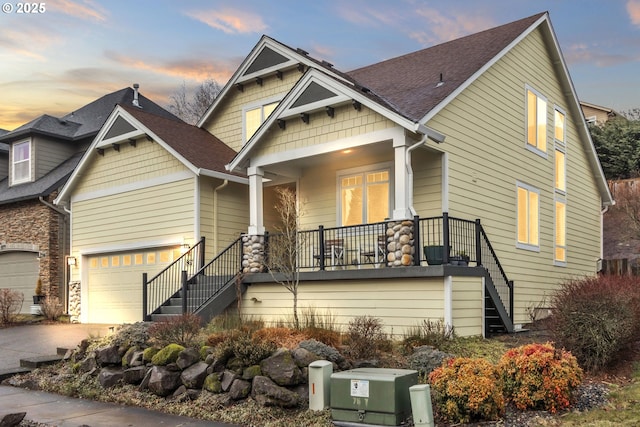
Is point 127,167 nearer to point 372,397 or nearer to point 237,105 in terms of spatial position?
point 237,105

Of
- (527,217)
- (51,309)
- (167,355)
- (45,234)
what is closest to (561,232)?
(527,217)

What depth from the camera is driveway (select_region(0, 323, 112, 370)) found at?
520 inches

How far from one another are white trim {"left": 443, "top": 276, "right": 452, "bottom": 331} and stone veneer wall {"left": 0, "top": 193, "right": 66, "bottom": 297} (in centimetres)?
1544

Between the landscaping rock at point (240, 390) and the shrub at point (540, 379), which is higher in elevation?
the shrub at point (540, 379)

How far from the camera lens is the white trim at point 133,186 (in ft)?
56.2

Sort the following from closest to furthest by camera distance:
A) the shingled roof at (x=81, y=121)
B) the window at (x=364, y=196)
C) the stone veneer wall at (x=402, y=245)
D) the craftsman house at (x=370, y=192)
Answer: the stone veneer wall at (x=402, y=245), the craftsman house at (x=370, y=192), the window at (x=364, y=196), the shingled roof at (x=81, y=121)

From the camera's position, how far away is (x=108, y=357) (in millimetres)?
10484

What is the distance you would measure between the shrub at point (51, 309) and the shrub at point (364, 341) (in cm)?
1387

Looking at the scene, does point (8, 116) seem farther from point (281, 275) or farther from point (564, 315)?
point (564, 315)

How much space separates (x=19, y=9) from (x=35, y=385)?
942cm

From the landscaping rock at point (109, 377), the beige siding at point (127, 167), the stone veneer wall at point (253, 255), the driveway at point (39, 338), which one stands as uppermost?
the beige siding at point (127, 167)

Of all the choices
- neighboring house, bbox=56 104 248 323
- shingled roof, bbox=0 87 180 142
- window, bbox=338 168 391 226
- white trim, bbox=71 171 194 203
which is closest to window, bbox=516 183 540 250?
window, bbox=338 168 391 226

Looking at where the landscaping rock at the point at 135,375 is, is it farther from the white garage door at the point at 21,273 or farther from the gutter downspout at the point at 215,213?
the white garage door at the point at 21,273

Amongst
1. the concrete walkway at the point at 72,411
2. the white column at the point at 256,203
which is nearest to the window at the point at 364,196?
the white column at the point at 256,203
